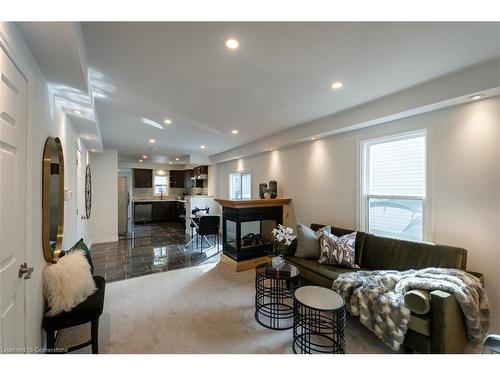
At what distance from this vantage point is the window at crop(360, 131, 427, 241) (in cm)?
281

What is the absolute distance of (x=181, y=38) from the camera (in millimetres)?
1695

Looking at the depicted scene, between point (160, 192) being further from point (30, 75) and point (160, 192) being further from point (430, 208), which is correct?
point (430, 208)

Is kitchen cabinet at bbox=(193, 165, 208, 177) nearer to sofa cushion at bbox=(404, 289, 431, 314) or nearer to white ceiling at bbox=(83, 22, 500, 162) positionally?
white ceiling at bbox=(83, 22, 500, 162)

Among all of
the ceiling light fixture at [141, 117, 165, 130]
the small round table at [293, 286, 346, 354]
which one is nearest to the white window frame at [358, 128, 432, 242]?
the small round table at [293, 286, 346, 354]

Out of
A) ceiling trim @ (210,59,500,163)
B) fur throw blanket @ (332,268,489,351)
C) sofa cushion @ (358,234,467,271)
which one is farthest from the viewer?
sofa cushion @ (358,234,467,271)

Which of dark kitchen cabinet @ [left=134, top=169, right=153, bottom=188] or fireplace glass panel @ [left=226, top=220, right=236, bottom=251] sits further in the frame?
dark kitchen cabinet @ [left=134, top=169, right=153, bottom=188]

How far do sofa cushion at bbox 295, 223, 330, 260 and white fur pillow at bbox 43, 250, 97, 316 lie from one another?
8.39ft

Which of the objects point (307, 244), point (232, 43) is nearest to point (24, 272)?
point (232, 43)

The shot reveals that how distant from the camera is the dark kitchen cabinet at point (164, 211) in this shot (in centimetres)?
942

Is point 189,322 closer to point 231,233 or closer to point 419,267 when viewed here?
point 231,233

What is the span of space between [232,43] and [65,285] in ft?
7.84

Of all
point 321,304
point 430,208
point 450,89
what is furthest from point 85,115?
point 430,208

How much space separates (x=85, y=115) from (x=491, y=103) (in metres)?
4.61

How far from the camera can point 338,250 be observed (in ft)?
9.98
